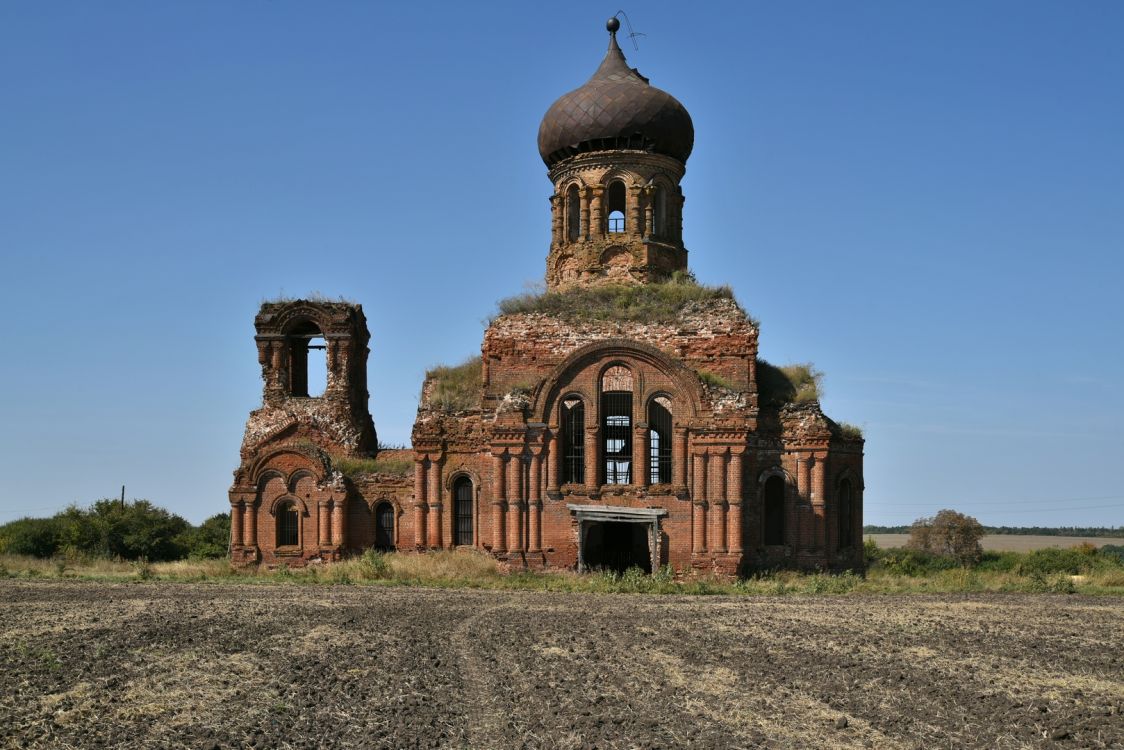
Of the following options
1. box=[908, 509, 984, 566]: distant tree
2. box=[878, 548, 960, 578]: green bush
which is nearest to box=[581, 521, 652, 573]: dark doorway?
box=[878, 548, 960, 578]: green bush

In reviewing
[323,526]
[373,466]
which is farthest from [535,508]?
[323,526]

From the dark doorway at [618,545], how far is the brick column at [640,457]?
2.92m

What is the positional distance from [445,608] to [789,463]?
9.92 m

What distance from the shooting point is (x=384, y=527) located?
92.7 ft

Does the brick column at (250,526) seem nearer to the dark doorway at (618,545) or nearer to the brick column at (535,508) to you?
the brick column at (535,508)

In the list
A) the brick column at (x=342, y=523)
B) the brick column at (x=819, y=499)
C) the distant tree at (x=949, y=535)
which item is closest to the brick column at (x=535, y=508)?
the brick column at (x=342, y=523)

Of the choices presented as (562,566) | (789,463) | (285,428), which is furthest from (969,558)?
(285,428)

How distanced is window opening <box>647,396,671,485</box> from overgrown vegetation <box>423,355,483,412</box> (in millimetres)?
4155

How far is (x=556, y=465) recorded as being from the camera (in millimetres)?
25391

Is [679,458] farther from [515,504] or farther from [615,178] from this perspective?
[615,178]

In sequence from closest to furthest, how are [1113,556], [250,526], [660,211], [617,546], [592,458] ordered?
[592,458]
[250,526]
[617,546]
[660,211]
[1113,556]

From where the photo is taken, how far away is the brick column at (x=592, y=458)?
25156 millimetres

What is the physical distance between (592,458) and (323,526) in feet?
23.4

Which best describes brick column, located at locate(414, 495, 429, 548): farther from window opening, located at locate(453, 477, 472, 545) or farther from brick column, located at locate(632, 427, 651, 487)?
brick column, located at locate(632, 427, 651, 487)
